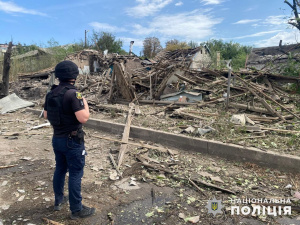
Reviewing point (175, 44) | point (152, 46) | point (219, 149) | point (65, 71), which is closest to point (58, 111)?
point (65, 71)

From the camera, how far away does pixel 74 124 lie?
278 cm

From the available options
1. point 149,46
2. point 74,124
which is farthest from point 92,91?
point 149,46

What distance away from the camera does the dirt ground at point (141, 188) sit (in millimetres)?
2898

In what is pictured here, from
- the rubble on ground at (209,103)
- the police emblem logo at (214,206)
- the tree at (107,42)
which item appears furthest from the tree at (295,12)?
the tree at (107,42)

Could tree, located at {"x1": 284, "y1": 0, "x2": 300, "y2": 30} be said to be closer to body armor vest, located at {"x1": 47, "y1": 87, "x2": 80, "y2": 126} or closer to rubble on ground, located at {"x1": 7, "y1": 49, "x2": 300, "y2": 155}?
rubble on ground, located at {"x1": 7, "y1": 49, "x2": 300, "y2": 155}

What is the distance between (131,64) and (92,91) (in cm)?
526

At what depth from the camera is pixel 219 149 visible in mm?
4785

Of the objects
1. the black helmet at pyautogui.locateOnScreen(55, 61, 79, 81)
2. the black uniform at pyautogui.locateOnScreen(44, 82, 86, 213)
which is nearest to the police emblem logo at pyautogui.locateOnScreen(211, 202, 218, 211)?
the black uniform at pyautogui.locateOnScreen(44, 82, 86, 213)

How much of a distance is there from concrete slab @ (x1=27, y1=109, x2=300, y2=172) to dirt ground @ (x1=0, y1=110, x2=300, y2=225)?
15 centimetres

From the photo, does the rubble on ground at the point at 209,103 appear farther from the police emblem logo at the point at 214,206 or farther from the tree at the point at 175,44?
the tree at the point at 175,44

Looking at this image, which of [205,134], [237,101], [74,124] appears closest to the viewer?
[74,124]

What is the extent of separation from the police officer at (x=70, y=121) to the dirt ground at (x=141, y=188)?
1.42 ft

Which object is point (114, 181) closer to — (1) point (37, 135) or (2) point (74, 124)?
(2) point (74, 124)

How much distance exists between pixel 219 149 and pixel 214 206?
1.87 m
